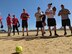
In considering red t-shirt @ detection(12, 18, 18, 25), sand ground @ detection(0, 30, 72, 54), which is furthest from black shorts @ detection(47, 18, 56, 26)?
red t-shirt @ detection(12, 18, 18, 25)

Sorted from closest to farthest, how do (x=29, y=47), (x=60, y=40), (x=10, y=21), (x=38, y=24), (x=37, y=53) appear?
(x=37, y=53) → (x=29, y=47) → (x=60, y=40) → (x=38, y=24) → (x=10, y=21)

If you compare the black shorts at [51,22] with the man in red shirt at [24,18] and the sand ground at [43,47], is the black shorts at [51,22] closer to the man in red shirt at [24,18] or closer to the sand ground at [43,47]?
the man in red shirt at [24,18]

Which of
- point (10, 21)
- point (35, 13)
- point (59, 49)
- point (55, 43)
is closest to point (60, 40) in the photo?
point (55, 43)

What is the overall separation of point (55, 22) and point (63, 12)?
761mm

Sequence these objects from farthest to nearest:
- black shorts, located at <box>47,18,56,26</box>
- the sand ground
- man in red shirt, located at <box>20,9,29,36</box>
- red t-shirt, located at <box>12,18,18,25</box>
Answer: red t-shirt, located at <box>12,18,18,25</box> < man in red shirt, located at <box>20,9,29,36</box> < black shorts, located at <box>47,18,56,26</box> < the sand ground

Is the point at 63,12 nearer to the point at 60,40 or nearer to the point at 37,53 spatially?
the point at 60,40

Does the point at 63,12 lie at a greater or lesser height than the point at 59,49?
greater

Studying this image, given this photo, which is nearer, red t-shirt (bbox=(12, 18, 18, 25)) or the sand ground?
the sand ground

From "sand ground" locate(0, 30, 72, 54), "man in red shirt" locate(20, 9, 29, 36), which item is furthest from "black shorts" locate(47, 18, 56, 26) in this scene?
"sand ground" locate(0, 30, 72, 54)

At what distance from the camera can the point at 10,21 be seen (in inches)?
656

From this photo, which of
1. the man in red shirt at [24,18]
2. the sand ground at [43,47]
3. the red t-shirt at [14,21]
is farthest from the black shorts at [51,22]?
the red t-shirt at [14,21]

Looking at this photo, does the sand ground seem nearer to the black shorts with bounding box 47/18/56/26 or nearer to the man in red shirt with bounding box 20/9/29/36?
the black shorts with bounding box 47/18/56/26

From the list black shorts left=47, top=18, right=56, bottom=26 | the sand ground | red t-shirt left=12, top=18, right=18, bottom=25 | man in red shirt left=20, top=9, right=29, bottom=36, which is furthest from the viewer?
red t-shirt left=12, top=18, right=18, bottom=25

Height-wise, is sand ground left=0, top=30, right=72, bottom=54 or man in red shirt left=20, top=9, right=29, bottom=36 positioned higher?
man in red shirt left=20, top=9, right=29, bottom=36
